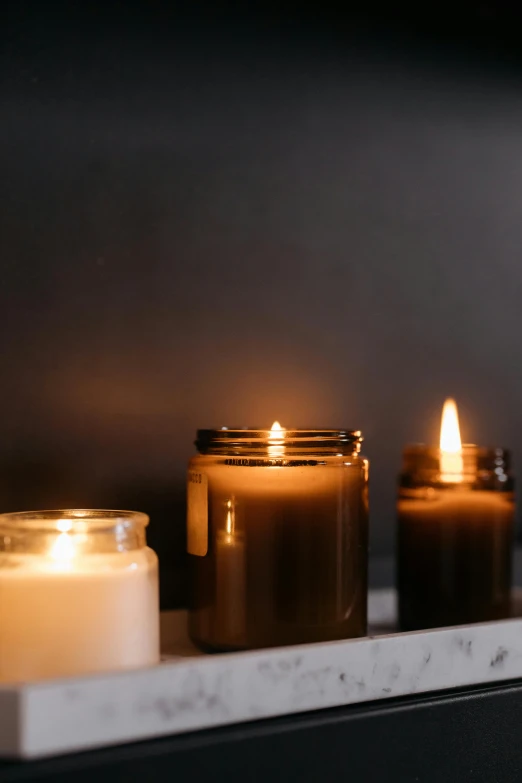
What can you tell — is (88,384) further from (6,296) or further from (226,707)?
(226,707)

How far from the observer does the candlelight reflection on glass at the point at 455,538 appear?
60cm

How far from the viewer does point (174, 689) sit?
41cm

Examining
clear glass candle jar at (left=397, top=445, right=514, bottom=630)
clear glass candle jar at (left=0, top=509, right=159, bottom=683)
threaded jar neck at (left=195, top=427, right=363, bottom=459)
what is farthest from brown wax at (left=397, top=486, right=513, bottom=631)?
clear glass candle jar at (left=0, top=509, right=159, bottom=683)

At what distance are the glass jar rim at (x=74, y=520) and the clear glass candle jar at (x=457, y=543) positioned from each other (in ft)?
0.75

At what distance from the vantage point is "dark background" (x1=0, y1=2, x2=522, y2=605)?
22.6 inches

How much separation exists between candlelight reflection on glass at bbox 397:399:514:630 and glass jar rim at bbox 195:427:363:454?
113mm

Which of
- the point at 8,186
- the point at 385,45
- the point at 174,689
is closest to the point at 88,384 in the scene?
the point at 8,186

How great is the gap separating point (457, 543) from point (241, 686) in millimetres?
236

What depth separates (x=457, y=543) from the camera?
60 centimetres

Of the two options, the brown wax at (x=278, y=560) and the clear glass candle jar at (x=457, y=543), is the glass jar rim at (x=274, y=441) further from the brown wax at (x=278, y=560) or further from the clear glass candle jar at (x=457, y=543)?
the clear glass candle jar at (x=457, y=543)

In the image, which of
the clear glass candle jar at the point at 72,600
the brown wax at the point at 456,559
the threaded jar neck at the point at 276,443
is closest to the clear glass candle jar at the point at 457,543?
the brown wax at the point at 456,559

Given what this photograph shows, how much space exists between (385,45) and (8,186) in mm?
349

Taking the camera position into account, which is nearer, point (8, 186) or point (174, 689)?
point (174, 689)

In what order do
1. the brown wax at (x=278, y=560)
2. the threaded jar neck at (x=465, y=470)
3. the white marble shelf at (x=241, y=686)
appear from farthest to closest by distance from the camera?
1. the threaded jar neck at (x=465, y=470)
2. the brown wax at (x=278, y=560)
3. the white marble shelf at (x=241, y=686)
